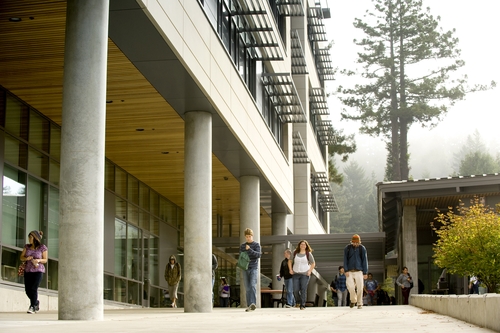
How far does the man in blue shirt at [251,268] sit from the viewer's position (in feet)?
57.1

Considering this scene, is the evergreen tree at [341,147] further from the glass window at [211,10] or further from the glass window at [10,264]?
the glass window at [10,264]

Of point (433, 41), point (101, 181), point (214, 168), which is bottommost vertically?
point (101, 181)

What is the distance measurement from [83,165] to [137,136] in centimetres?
1236

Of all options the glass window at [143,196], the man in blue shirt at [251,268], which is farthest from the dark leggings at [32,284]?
the glass window at [143,196]

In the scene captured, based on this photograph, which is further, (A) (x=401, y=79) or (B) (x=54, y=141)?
(A) (x=401, y=79)

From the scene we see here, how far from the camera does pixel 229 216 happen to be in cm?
4059

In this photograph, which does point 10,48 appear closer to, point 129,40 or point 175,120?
point 129,40

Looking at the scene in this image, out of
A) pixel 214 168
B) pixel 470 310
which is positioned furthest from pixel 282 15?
pixel 470 310

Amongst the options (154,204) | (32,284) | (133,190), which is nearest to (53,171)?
(32,284)

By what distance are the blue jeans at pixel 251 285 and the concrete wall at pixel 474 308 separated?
4.72 metres

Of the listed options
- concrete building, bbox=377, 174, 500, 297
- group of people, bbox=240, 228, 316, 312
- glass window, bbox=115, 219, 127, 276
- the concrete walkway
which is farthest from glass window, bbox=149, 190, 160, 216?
the concrete walkway

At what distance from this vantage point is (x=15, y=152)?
19594 millimetres

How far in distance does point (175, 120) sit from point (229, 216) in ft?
63.0

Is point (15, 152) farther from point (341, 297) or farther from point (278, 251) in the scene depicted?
point (278, 251)
